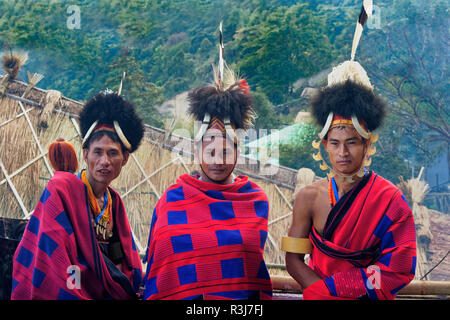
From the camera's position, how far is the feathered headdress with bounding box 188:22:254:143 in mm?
3234

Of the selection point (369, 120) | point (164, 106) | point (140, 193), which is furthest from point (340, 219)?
point (164, 106)

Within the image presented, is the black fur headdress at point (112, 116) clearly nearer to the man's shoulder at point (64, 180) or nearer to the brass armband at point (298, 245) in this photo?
the man's shoulder at point (64, 180)

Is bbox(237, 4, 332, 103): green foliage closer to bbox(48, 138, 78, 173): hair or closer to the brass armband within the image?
bbox(48, 138, 78, 173): hair

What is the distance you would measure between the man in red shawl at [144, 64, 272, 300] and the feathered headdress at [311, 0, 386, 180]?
529mm

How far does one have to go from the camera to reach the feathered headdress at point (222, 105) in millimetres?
3234

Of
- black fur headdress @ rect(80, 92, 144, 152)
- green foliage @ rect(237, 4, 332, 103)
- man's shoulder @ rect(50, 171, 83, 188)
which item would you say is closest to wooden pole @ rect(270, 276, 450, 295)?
black fur headdress @ rect(80, 92, 144, 152)

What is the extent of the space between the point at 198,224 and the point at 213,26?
7259 mm

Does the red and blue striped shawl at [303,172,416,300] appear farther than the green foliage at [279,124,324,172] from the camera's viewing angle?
No

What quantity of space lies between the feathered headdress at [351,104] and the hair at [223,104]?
18.5 inches

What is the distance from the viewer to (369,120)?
3090 mm

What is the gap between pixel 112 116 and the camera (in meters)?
3.44

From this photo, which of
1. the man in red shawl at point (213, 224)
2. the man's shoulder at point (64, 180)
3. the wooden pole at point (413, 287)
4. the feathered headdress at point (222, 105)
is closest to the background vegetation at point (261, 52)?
the wooden pole at point (413, 287)

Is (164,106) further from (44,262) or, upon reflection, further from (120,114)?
(44,262)

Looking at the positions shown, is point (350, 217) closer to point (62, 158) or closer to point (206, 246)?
point (206, 246)
